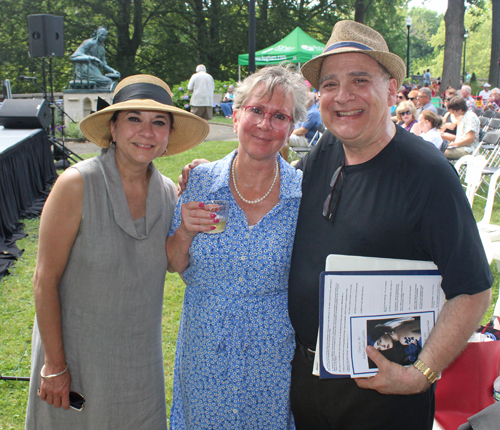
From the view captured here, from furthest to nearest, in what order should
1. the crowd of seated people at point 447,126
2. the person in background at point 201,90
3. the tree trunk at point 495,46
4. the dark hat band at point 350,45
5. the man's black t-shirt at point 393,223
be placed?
the tree trunk at point 495,46, the person in background at point 201,90, the crowd of seated people at point 447,126, the dark hat band at point 350,45, the man's black t-shirt at point 393,223

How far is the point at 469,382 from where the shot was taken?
2.04 m

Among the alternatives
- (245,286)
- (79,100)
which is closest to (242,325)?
(245,286)

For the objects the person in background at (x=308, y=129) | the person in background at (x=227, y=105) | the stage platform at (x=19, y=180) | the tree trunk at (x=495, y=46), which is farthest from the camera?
the tree trunk at (x=495, y=46)

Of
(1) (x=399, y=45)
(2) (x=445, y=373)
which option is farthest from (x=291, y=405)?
(1) (x=399, y=45)

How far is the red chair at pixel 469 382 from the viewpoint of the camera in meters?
2.00

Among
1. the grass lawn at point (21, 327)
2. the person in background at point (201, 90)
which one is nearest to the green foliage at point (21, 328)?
the grass lawn at point (21, 327)

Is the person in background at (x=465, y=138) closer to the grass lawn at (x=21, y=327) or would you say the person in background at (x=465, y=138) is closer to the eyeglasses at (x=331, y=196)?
the grass lawn at (x=21, y=327)

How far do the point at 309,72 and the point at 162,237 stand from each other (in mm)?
995

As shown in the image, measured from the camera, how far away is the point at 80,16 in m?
26.4

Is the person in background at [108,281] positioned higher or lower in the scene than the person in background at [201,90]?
lower

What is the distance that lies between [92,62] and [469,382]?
16588 millimetres

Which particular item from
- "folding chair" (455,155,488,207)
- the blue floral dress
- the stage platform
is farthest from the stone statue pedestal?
the blue floral dress

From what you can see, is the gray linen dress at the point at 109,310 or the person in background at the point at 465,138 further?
the person in background at the point at 465,138

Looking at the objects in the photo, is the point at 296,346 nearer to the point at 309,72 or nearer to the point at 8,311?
the point at 309,72
